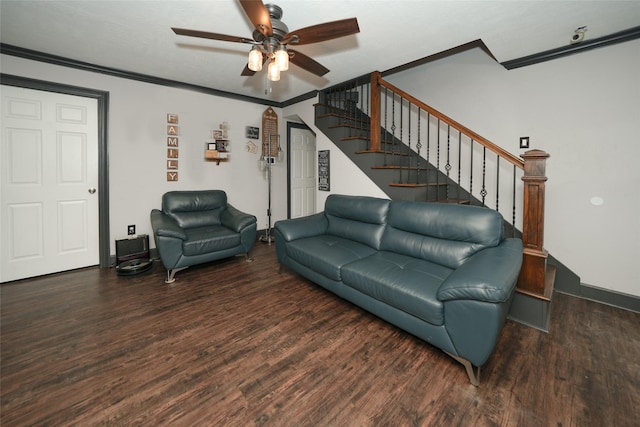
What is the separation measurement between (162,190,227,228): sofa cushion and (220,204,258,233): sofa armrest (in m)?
0.14

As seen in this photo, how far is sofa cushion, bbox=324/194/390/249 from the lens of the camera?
2883mm

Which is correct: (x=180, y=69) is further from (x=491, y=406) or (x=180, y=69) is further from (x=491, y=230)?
(x=491, y=406)

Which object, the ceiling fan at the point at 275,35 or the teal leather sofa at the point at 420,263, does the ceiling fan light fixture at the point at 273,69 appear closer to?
the ceiling fan at the point at 275,35

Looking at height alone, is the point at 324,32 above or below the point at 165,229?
above

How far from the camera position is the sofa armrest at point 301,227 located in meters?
3.11

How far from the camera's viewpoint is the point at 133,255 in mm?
3418

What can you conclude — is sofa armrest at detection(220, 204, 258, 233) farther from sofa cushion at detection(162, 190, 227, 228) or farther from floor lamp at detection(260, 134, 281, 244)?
floor lamp at detection(260, 134, 281, 244)

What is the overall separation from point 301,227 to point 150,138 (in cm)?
251

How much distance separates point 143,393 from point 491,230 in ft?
8.47

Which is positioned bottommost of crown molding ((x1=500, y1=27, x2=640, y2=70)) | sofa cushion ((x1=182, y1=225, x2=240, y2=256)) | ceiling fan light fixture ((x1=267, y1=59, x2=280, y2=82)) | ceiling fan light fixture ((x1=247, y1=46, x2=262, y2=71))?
sofa cushion ((x1=182, y1=225, x2=240, y2=256))

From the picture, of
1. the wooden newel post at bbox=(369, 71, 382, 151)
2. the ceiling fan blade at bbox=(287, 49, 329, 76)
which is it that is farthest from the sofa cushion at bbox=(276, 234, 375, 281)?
the ceiling fan blade at bbox=(287, 49, 329, 76)

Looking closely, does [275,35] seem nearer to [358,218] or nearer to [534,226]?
[358,218]

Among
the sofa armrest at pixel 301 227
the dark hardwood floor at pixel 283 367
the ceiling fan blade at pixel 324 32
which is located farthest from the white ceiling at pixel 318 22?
the dark hardwood floor at pixel 283 367

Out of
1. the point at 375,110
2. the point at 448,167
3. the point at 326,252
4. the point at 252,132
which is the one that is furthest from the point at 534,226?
the point at 252,132
